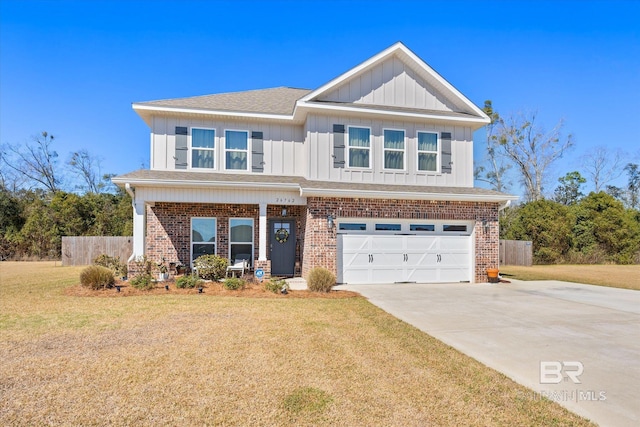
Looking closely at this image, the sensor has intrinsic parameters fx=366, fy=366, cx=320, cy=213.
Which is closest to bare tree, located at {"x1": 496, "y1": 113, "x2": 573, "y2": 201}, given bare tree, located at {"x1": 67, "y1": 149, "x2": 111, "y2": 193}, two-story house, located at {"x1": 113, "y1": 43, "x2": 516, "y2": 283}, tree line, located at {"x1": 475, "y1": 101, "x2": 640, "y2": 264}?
tree line, located at {"x1": 475, "y1": 101, "x2": 640, "y2": 264}

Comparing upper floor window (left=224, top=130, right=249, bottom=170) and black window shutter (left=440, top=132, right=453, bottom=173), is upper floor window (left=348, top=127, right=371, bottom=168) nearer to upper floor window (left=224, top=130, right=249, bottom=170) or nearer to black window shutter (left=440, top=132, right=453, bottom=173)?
black window shutter (left=440, top=132, right=453, bottom=173)

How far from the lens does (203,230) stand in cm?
1371

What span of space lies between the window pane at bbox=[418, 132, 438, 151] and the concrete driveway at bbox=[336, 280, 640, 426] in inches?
209

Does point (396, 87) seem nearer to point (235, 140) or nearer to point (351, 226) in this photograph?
point (351, 226)

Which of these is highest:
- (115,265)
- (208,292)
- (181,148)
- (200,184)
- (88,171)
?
(88,171)

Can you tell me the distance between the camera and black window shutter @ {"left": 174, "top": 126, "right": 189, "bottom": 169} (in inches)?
528

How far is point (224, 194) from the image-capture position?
40.5 feet

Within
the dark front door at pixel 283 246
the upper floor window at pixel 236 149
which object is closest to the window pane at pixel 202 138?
the upper floor window at pixel 236 149

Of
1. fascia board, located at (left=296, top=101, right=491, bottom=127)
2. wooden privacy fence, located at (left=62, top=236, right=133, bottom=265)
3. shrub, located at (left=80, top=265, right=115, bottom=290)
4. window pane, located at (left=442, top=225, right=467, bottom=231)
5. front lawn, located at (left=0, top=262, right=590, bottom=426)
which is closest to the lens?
front lawn, located at (left=0, top=262, right=590, bottom=426)

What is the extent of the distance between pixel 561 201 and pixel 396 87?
29215mm

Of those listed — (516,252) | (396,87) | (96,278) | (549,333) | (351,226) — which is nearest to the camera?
(549,333)

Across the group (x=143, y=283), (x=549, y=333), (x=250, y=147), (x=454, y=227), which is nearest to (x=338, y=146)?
(x=250, y=147)

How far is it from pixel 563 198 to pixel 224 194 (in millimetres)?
34911

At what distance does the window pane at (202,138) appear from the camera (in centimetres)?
1359
